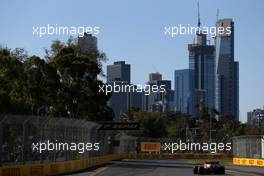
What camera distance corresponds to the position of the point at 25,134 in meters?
33.9

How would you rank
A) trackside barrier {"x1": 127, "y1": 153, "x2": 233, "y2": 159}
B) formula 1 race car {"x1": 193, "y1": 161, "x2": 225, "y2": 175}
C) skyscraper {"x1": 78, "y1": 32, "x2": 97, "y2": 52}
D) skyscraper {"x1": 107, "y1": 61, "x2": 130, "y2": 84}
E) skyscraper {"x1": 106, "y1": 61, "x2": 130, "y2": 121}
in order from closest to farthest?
formula 1 race car {"x1": 193, "y1": 161, "x2": 225, "y2": 175} → skyscraper {"x1": 78, "y1": 32, "x2": 97, "y2": 52} → trackside barrier {"x1": 127, "y1": 153, "x2": 233, "y2": 159} → skyscraper {"x1": 106, "y1": 61, "x2": 130, "y2": 121} → skyscraper {"x1": 107, "y1": 61, "x2": 130, "y2": 84}

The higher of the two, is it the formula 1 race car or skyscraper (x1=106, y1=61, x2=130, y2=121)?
skyscraper (x1=106, y1=61, x2=130, y2=121)

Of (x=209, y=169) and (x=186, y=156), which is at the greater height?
(x=209, y=169)

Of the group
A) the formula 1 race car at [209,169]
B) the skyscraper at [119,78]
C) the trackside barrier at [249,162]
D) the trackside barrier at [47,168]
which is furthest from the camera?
the skyscraper at [119,78]

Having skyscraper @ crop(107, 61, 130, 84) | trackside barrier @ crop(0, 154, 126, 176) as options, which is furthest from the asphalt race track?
skyscraper @ crop(107, 61, 130, 84)

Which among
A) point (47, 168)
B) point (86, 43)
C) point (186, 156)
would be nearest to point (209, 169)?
point (47, 168)

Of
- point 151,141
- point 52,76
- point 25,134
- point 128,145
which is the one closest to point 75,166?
point 25,134

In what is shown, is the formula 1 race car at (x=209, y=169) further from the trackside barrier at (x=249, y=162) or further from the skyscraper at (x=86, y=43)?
the skyscraper at (x=86, y=43)

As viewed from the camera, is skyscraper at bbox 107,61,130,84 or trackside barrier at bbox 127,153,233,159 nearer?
trackside barrier at bbox 127,153,233,159

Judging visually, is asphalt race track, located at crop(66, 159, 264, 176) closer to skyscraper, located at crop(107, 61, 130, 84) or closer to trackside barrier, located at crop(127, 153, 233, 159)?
trackside barrier, located at crop(127, 153, 233, 159)

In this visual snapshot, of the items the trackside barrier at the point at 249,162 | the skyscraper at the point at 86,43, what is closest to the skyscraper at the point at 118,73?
the skyscraper at the point at 86,43

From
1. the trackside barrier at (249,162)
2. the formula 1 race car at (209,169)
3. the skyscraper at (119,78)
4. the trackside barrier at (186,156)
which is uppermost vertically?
the skyscraper at (119,78)

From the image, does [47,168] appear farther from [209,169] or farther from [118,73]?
[118,73]

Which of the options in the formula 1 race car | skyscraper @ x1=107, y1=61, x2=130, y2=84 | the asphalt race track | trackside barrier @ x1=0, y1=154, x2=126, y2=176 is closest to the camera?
trackside barrier @ x1=0, y1=154, x2=126, y2=176
